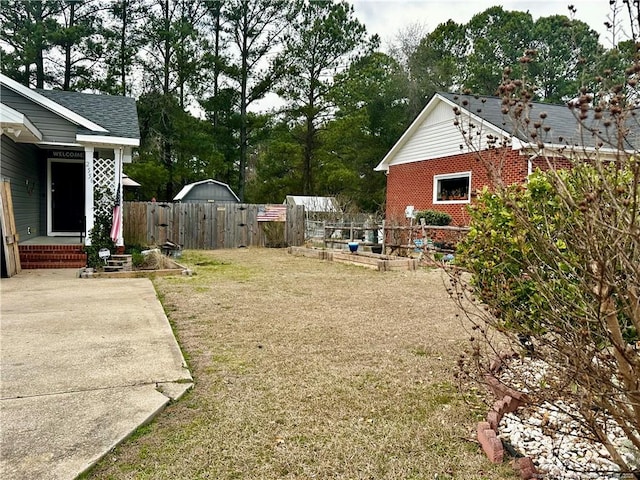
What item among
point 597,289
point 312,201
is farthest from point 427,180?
point 597,289

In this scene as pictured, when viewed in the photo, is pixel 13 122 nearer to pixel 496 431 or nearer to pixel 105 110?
pixel 105 110

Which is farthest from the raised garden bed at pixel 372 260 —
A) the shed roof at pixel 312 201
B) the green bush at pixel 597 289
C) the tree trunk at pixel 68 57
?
the tree trunk at pixel 68 57

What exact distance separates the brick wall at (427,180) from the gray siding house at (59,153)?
7.68 metres

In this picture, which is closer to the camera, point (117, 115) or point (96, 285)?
point (96, 285)

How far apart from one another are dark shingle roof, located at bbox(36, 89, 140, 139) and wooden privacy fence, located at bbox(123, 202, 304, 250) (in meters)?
3.19

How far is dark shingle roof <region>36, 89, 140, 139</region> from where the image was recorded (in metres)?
10.4

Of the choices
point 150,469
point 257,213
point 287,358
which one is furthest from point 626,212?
point 257,213

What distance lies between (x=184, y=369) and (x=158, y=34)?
22888mm

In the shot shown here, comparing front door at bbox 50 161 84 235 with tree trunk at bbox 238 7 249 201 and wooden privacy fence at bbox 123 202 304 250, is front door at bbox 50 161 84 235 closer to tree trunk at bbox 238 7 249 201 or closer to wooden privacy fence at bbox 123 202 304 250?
wooden privacy fence at bbox 123 202 304 250

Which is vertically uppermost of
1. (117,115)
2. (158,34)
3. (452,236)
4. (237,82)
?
(158,34)

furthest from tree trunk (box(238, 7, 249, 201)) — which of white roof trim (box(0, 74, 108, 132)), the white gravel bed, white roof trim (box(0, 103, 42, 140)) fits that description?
the white gravel bed

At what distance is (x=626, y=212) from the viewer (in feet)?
5.21

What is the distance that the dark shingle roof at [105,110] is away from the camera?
10.4 metres

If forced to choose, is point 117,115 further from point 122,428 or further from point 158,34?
point 158,34
